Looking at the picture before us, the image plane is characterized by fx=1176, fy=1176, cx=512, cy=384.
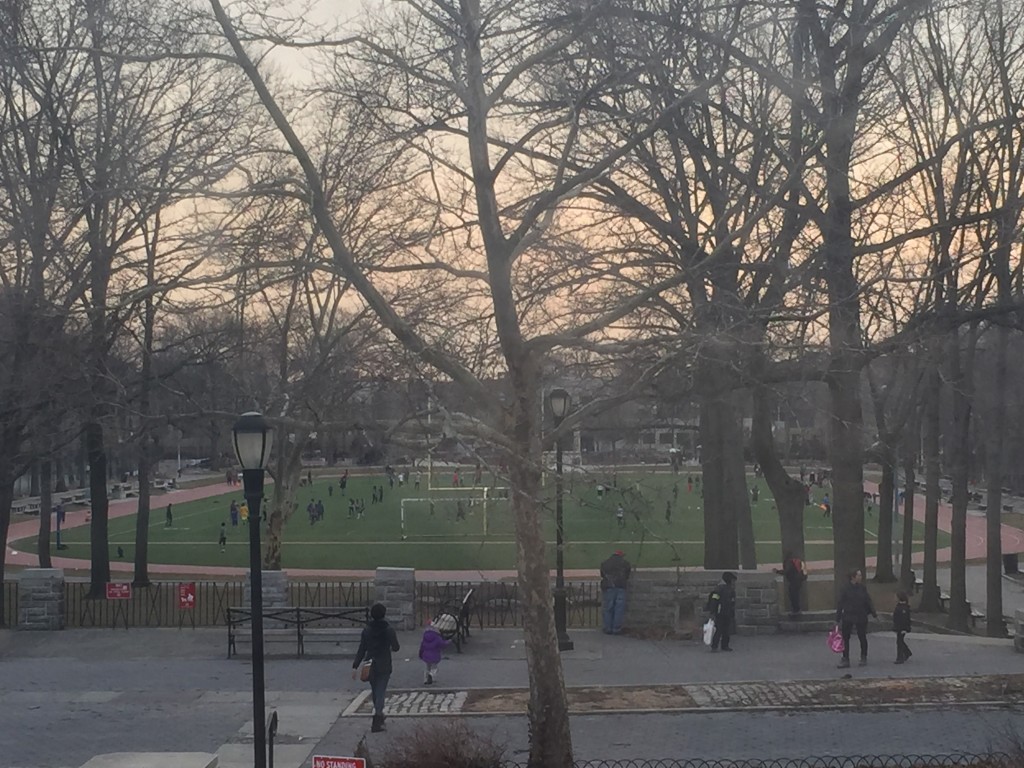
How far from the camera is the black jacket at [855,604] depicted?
16000 millimetres

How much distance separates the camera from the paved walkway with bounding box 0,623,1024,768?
41.1ft

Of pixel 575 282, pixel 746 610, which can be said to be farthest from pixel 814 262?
pixel 746 610

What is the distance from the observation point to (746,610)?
19.6 meters

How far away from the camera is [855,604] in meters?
16.0

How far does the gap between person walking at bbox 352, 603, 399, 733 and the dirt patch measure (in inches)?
46.3

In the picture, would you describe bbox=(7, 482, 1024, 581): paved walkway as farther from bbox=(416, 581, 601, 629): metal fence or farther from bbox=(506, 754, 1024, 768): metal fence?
bbox=(506, 754, 1024, 768): metal fence

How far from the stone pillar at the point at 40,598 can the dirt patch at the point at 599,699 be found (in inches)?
394

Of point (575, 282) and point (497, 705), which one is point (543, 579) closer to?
point (575, 282)

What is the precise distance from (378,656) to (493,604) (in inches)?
446

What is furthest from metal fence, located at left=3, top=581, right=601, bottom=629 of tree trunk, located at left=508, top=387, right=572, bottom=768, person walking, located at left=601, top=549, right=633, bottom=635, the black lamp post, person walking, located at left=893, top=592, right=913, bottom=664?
the black lamp post

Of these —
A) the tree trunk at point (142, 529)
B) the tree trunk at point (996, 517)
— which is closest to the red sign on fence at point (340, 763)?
the tree trunk at point (996, 517)

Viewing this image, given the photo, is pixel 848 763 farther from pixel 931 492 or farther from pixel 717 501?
pixel 931 492

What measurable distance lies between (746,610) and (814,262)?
6848mm

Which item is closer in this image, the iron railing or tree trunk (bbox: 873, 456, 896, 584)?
the iron railing
